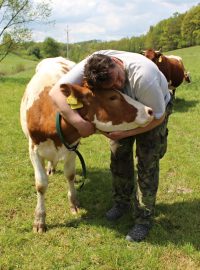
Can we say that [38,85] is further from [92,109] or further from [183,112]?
[183,112]

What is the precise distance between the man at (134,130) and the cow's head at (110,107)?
88mm

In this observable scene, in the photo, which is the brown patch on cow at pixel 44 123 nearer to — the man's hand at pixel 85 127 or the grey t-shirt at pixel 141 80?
the man's hand at pixel 85 127

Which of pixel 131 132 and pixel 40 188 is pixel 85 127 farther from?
pixel 40 188

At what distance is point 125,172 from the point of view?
4.99 m

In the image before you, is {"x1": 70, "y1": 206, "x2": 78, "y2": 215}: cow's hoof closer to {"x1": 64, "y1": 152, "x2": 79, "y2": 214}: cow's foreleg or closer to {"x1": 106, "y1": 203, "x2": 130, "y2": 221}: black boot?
{"x1": 64, "y1": 152, "x2": 79, "y2": 214}: cow's foreleg

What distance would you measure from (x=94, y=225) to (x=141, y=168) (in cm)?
98

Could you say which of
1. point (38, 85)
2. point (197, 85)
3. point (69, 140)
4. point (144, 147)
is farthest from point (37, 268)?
point (197, 85)

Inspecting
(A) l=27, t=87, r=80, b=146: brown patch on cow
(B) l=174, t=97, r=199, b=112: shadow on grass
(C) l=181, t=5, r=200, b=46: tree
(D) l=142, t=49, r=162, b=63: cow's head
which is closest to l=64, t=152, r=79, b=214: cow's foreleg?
(A) l=27, t=87, r=80, b=146: brown patch on cow

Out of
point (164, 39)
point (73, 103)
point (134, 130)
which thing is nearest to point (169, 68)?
point (134, 130)

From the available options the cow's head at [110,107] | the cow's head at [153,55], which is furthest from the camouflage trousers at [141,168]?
the cow's head at [153,55]

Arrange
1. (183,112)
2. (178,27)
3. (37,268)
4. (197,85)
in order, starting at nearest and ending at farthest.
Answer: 1. (37,268)
2. (183,112)
3. (197,85)
4. (178,27)

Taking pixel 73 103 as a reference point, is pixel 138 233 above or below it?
below

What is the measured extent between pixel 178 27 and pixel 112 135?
7240 cm

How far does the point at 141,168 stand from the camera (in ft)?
14.8
